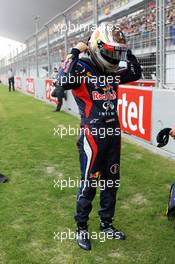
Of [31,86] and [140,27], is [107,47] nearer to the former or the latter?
[140,27]

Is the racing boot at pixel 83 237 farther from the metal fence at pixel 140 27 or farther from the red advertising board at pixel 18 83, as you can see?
the red advertising board at pixel 18 83

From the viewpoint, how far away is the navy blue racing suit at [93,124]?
3.11 metres

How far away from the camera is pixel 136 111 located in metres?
6.66

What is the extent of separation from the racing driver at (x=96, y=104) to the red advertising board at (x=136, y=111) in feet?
9.77

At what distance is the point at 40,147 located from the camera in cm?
720

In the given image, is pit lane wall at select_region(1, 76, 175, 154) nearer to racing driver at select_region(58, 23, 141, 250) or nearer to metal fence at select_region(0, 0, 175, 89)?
metal fence at select_region(0, 0, 175, 89)

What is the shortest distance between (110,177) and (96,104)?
2.30 feet

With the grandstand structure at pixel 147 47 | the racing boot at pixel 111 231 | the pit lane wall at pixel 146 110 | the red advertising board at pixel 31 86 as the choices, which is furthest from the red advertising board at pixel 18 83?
the racing boot at pixel 111 231

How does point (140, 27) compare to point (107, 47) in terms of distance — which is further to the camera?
point (140, 27)

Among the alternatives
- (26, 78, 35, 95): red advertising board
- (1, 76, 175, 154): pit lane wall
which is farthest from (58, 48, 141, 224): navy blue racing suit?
(26, 78, 35, 95): red advertising board

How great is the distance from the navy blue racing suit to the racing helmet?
0.32ft

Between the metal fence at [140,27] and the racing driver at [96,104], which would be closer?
the racing driver at [96,104]

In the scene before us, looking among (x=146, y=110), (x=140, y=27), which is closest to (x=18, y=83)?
(x=140, y=27)

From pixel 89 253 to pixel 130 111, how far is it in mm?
3991
